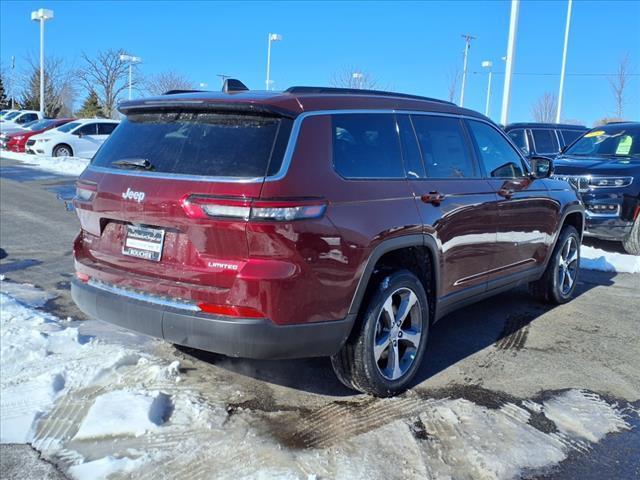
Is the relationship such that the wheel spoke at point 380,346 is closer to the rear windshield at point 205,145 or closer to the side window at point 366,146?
the side window at point 366,146

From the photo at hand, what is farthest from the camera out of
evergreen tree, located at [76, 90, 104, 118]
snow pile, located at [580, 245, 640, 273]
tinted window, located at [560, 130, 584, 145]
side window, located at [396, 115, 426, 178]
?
evergreen tree, located at [76, 90, 104, 118]

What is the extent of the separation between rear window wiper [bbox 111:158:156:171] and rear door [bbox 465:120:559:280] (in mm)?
2604

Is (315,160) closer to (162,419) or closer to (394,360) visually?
(394,360)

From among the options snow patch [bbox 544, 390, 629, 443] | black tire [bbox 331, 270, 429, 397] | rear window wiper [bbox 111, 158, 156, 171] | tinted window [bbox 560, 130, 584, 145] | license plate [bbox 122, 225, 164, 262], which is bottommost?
snow patch [bbox 544, 390, 629, 443]

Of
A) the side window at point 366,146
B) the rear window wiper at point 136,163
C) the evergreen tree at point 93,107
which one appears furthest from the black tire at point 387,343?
the evergreen tree at point 93,107

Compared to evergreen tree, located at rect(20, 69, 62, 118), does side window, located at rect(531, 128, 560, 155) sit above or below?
below

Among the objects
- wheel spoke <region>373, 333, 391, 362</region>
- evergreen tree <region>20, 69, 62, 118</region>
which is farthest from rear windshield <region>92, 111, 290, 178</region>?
evergreen tree <region>20, 69, 62, 118</region>

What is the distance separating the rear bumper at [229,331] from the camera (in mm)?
3113

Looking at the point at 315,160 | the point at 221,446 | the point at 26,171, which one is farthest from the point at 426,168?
the point at 26,171

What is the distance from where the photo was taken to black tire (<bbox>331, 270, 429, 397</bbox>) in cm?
357

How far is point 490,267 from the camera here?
15.8 feet

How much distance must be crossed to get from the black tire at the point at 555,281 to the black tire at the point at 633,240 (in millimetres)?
3007

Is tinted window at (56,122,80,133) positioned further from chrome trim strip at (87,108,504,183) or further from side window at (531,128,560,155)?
chrome trim strip at (87,108,504,183)

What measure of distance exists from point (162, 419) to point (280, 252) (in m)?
1.20
